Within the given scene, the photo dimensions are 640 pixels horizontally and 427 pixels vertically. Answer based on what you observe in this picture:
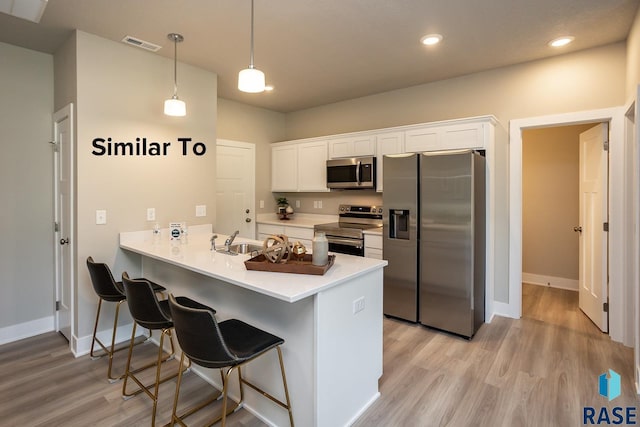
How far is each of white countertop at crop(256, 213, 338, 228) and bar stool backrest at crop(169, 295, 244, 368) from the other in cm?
328

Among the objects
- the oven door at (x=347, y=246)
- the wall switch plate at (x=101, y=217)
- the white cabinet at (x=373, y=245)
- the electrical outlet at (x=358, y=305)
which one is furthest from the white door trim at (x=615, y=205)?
the wall switch plate at (x=101, y=217)

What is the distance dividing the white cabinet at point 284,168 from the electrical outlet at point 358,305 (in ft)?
11.0

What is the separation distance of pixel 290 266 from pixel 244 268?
32 centimetres

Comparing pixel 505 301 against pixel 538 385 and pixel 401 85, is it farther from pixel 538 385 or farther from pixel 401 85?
pixel 401 85

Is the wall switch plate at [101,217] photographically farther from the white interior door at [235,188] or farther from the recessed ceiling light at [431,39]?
the recessed ceiling light at [431,39]

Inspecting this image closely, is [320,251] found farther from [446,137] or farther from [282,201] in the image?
[282,201]

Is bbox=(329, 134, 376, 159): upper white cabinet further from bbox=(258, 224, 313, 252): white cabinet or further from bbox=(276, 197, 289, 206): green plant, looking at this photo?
bbox=(276, 197, 289, 206): green plant

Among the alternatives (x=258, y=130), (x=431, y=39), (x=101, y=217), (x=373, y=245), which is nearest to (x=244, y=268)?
(x=101, y=217)

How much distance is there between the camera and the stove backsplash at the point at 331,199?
186 inches

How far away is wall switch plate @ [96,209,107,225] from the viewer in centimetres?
296

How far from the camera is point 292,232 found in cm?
485

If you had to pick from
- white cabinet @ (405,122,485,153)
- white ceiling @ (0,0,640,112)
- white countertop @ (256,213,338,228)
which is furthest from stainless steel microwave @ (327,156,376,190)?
white ceiling @ (0,0,640,112)

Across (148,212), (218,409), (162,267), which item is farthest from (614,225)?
(148,212)

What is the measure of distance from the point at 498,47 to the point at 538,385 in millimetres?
2866
